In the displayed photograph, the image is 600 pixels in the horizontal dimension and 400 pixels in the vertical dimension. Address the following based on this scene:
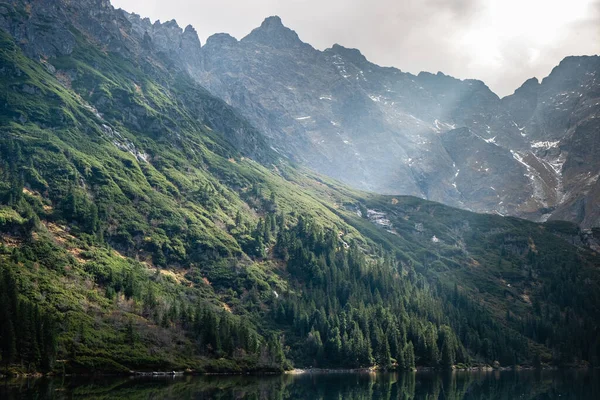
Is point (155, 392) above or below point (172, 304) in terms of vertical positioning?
below

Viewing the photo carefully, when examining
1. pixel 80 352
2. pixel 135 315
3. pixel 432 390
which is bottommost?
pixel 432 390

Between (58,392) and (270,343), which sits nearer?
(58,392)

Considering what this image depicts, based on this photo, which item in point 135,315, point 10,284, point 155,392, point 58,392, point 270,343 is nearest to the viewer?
point 58,392

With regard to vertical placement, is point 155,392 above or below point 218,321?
below

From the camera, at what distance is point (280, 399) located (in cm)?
10112

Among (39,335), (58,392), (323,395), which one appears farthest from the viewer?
(39,335)

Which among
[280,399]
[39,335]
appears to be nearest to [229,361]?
[39,335]

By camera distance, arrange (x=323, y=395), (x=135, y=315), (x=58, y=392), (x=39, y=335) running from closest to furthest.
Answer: (x=58, y=392) < (x=323, y=395) < (x=39, y=335) < (x=135, y=315)

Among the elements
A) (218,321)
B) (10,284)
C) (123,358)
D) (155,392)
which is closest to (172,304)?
(218,321)

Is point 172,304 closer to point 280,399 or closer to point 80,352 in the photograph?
point 80,352

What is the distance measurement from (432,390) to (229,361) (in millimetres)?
65547

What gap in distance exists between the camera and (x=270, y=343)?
640 feet

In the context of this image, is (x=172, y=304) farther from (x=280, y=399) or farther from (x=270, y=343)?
(x=280, y=399)

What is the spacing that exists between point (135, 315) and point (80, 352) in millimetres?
38380
